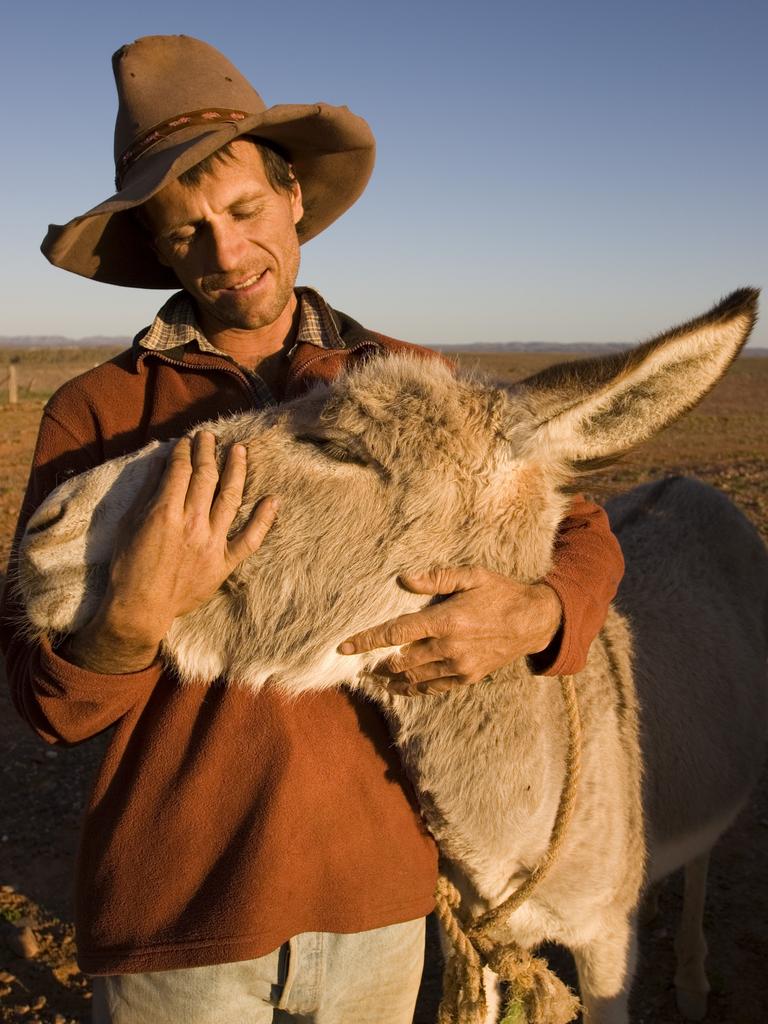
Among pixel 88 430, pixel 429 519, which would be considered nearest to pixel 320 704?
pixel 429 519

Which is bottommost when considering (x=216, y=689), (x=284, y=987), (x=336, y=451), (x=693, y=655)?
(x=284, y=987)

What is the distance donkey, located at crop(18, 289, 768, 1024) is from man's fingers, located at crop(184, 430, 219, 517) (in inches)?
4.1

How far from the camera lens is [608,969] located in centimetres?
240

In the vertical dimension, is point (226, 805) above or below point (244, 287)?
below

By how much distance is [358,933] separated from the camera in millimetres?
1996

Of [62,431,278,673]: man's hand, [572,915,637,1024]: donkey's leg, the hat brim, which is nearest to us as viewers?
[62,431,278,673]: man's hand

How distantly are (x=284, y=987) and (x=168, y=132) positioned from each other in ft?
7.48

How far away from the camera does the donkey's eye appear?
1912 mm

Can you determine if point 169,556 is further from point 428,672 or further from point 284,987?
point 284,987

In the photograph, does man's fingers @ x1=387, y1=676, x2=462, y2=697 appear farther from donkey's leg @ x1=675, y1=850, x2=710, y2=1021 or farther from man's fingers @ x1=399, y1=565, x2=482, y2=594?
donkey's leg @ x1=675, y1=850, x2=710, y2=1021

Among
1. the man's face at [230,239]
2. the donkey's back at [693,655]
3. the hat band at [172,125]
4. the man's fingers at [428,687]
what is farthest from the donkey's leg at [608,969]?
the hat band at [172,125]

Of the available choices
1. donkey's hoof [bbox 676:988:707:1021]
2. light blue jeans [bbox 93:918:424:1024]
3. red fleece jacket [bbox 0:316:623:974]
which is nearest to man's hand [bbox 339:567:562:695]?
red fleece jacket [bbox 0:316:623:974]

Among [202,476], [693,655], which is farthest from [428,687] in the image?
[693,655]

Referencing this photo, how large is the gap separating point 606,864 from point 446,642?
1.02 meters
